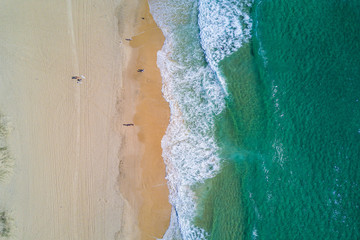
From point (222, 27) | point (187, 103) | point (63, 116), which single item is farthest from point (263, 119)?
point (63, 116)

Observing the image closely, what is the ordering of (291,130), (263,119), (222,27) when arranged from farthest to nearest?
(222,27)
(263,119)
(291,130)

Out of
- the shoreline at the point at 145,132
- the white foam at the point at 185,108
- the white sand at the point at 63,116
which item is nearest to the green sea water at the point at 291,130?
the white foam at the point at 185,108

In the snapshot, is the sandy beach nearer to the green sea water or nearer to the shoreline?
the shoreline

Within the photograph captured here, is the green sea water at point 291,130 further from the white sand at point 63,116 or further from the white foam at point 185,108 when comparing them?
the white sand at point 63,116

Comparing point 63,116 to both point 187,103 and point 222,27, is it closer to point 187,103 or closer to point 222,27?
point 187,103

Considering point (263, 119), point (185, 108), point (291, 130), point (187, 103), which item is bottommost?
point (291, 130)

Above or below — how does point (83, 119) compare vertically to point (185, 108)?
below
